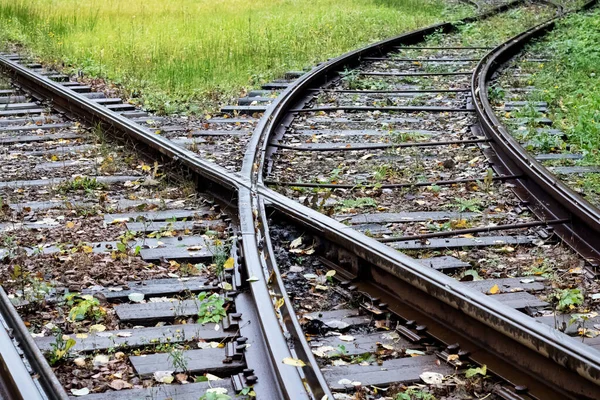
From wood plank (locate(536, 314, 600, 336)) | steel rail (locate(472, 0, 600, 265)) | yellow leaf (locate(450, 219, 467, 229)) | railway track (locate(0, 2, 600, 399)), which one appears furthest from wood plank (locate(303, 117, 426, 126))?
wood plank (locate(536, 314, 600, 336))

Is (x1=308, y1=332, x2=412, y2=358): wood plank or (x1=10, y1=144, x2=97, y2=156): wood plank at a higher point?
(x1=10, y1=144, x2=97, y2=156): wood plank

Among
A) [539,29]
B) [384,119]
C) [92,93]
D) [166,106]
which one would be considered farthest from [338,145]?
[539,29]

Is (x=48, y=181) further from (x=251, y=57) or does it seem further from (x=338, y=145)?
(x=251, y=57)

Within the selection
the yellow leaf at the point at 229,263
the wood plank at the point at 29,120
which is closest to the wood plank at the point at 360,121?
the wood plank at the point at 29,120

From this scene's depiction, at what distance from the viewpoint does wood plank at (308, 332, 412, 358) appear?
357 cm

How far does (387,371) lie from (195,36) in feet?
37.0

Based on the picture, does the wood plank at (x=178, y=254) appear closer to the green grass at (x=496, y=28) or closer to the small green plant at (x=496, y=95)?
the small green plant at (x=496, y=95)

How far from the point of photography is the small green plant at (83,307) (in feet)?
12.8

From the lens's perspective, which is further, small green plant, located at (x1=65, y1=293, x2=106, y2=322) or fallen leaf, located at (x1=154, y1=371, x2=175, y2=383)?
small green plant, located at (x1=65, y1=293, x2=106, y2=322)

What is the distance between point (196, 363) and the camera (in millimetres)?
3439

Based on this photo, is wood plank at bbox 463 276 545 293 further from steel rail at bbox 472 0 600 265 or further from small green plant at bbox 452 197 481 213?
small green plant at bbox 452 197 481 213

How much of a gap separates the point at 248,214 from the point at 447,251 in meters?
1.20

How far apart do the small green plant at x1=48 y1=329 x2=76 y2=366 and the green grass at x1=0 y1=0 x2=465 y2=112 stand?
5619mm

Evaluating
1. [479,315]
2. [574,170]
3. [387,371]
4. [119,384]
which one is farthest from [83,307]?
[574,170]
